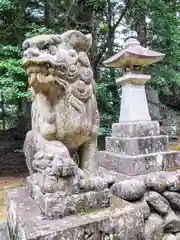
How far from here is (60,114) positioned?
158 cm

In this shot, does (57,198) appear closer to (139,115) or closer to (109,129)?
(139,115)

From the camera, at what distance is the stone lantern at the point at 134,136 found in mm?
3041

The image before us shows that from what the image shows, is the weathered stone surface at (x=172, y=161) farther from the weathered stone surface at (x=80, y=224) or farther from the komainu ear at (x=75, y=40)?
the komainu ear at (x=75, y=40)

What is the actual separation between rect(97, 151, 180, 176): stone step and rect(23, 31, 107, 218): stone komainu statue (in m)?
1.26

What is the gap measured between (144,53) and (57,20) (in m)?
2.91

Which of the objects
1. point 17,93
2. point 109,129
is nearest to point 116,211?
point 17,93

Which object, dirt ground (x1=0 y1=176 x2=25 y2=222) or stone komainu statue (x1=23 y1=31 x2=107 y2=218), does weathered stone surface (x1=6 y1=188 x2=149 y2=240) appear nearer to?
stone komainu statue (x1=23 y1=31 x2=107 y2=218)

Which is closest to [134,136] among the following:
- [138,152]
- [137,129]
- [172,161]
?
[137,129]

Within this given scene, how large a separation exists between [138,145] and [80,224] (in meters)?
1.91

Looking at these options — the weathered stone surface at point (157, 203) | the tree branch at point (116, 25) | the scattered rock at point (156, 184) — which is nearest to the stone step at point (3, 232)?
the weathered stone surface at point (157, 203)

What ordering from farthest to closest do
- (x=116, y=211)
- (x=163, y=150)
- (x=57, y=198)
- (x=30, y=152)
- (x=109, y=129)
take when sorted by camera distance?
1. (x=109, y=129)
2. (x=163, y=150)
3. (x=30, y=152)
4. (x=116, y=211)
5. (x=57, y=198)

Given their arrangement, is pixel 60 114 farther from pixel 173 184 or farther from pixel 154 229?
pixel 173 184

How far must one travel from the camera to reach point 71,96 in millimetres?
1568

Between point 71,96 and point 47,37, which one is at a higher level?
point 47,37
